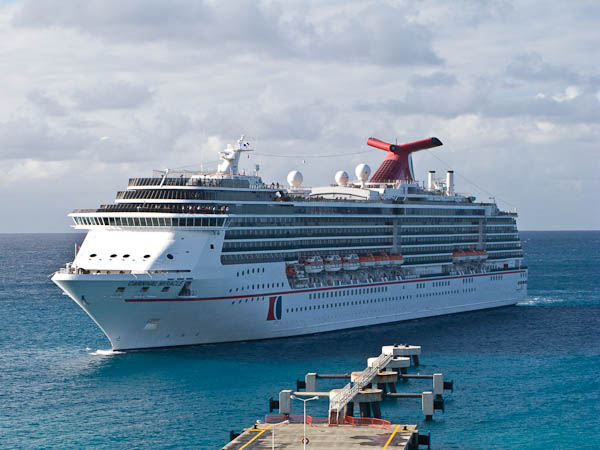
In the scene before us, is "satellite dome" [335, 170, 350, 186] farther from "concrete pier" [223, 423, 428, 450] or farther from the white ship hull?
"concrete pier" [223, 423, 428, 450]

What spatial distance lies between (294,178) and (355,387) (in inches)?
1467

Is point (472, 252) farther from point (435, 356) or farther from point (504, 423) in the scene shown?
point (504, 423)

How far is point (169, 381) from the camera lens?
49.4m

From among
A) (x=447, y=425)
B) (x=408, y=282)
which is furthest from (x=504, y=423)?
(x=408, y=282)

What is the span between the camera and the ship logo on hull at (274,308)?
60.8 m

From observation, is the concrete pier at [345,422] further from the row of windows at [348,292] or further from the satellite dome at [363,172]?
the satellite dome at [363,172]

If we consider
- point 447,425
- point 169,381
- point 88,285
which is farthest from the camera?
point 88,285

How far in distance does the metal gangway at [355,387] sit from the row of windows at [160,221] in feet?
47.3

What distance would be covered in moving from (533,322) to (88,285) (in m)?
41.2

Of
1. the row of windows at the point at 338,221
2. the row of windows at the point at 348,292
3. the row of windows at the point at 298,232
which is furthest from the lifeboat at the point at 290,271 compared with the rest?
the row of windows at the point at 338,221

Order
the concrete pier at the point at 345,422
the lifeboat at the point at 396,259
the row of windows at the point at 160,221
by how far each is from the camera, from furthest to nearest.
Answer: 1. the lifeboat at the point at 396,259
2. the row of windows at the point at 160,221
3. the concrete pier at the point at 345,422

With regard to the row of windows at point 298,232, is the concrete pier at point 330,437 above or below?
below

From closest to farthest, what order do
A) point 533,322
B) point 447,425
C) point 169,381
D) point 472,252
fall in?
1. point 447,425
2. point 169,381
3. point 533,322
4. point 472,252

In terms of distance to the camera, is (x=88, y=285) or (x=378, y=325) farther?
(x=378, y=325)
